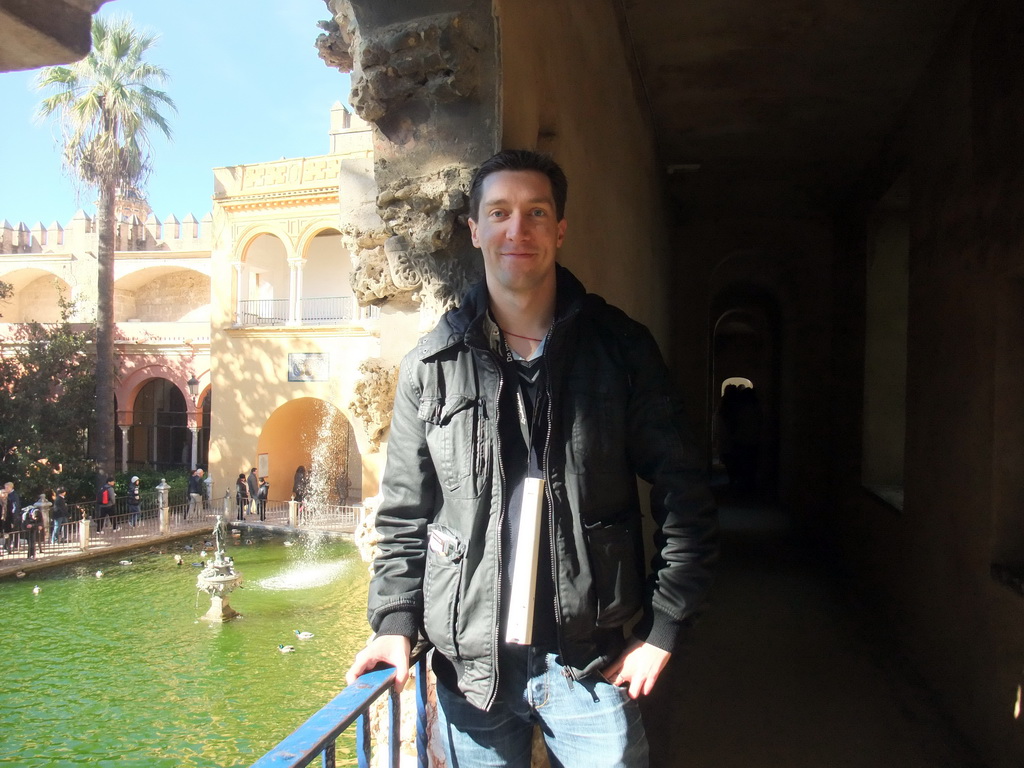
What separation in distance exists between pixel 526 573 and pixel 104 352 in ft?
57.0

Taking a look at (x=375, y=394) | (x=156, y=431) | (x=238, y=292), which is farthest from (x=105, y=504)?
(x=375, y=394)

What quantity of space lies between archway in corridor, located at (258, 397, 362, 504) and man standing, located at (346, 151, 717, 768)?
58.1ft

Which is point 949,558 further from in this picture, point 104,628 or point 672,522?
point 104,628

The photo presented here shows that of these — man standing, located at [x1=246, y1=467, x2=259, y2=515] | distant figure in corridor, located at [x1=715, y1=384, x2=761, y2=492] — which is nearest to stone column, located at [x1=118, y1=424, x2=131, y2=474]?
man standing, located at [x1=246, y1=467, x2=259, y2=515]

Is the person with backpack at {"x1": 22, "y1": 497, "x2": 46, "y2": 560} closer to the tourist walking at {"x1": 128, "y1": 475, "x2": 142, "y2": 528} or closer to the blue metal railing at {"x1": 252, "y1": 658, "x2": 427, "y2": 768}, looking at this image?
the tourist walking at {"x1": 128, "y1": 475, "x2": 142, "y2": 528}

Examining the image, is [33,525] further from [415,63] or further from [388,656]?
[388,656]

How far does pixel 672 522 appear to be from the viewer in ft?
4.89

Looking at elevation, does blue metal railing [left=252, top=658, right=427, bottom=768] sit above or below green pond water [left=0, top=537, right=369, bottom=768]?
above

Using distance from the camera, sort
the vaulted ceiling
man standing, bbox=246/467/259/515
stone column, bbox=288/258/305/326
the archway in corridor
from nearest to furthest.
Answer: the vaulted ceiling, man standing, bbox=246/467/259/515, stone column, bbox=288/258/305/326, the archway in corridor

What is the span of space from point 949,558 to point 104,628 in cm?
974

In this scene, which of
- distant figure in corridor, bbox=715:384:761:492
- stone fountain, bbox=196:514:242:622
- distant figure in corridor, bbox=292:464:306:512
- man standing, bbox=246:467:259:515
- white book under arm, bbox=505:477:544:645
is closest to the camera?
white book under arm, bbox=505:477:544:645

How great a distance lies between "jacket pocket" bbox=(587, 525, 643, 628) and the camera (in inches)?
57.7

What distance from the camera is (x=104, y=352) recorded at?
16.4 meters

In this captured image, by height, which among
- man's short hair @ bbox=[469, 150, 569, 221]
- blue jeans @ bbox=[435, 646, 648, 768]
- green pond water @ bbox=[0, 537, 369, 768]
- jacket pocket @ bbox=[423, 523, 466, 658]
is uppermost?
man's short hair @ bbox=[469, 150, 569, 221]
